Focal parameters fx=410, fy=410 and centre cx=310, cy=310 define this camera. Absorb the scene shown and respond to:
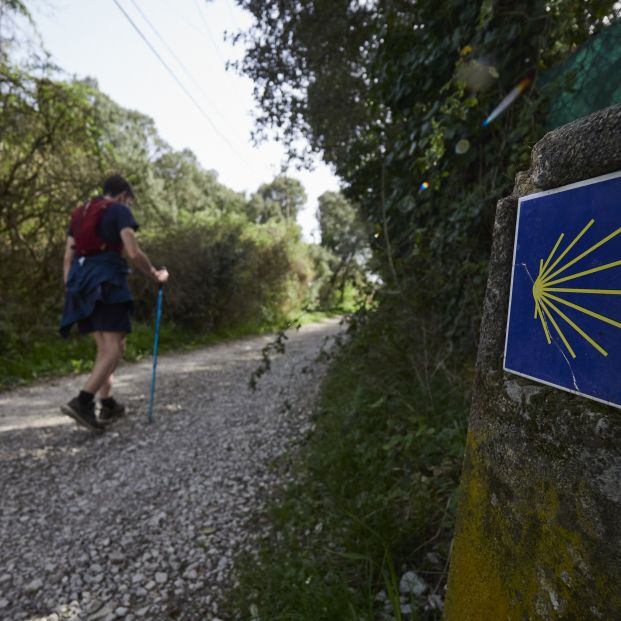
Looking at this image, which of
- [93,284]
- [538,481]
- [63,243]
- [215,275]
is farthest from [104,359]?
[215,275]

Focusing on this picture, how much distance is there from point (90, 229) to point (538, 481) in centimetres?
383

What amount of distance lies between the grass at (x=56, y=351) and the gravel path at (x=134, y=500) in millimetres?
689

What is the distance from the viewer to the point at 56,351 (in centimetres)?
630

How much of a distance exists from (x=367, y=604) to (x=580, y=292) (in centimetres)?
150

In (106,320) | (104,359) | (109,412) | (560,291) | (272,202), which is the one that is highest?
(272,202)

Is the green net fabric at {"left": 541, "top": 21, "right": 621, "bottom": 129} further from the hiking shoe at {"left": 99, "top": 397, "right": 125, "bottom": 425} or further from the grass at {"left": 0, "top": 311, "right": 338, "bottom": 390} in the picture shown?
the hiking shoe at {"left": 99, "top": 397, "right": 125, "bottom": 425}

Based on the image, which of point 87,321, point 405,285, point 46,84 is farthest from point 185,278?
point 405,285

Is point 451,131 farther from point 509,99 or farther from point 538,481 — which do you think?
point 538,481

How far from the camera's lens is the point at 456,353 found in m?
2.93

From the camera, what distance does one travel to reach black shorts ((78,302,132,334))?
372 centimetres

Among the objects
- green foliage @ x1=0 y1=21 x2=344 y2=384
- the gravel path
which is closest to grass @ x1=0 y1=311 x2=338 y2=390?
green foliage @ x1=0 y1=21 x2=344 y2=384

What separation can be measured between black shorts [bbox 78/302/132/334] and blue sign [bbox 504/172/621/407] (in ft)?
11.8

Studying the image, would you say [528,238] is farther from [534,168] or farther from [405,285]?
[405,285]

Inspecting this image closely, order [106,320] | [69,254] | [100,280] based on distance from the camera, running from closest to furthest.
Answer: [100,280]
[106,320]
[69,254]
